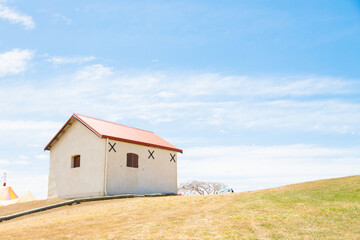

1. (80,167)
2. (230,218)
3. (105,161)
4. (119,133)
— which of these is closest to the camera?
(230,218)

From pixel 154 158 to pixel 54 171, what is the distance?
8.48 m

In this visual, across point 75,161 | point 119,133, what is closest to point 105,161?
point 119,133

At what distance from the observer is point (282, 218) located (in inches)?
514

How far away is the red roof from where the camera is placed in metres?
27.6

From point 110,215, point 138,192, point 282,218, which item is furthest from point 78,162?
point 282,218

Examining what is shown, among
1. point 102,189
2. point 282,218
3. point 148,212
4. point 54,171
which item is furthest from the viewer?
point 54,171

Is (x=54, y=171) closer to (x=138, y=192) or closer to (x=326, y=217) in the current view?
(x=138, y=192)

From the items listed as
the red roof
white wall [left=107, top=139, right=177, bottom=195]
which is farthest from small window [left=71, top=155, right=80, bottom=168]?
white wall [left=107, top=139, right=177, bottom=195]

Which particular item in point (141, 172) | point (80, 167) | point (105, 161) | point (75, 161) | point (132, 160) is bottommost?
point (141, 172)

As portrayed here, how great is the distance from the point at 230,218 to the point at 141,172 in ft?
54.0

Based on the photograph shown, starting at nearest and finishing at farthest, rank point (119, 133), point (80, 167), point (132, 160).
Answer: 1. point (80, 167)
2. point (132, 160)
3. point (119, 133)

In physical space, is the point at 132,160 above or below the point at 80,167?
above

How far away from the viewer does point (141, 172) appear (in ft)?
95.2

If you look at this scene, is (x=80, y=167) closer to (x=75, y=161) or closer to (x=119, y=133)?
(x=75, y=161)
